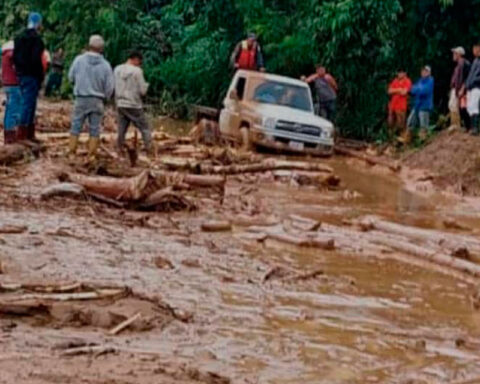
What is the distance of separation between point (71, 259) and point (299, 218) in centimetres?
421

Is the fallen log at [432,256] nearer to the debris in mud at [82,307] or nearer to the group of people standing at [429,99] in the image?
the debris in mud at [82,307]

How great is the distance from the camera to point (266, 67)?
99.8 ft

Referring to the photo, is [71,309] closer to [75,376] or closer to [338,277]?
[75,376]

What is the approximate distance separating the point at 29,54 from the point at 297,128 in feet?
23.6

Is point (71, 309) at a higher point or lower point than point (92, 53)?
lower

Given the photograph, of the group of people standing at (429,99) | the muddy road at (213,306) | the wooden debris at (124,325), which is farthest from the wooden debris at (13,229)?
the group of people standing at (429,99)

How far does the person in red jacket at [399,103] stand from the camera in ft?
85.5

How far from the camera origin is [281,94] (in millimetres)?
24156

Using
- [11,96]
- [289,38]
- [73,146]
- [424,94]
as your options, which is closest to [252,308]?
[73,146]

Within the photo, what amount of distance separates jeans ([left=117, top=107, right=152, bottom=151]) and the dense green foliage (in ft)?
29.6

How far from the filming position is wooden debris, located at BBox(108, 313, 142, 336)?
7.71m

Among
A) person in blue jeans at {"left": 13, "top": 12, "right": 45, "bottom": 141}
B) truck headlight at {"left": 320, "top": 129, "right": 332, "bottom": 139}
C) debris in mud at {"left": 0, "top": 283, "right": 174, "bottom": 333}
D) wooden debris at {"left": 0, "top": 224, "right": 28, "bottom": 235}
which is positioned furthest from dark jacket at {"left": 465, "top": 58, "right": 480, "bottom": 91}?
debris in mud at {"left": 0, "top": 283, "right": 174, "bottom": 333}

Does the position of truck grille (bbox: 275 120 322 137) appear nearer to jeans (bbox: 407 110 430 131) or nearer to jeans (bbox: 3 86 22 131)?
jeans (bbox: 407 110 430 131)

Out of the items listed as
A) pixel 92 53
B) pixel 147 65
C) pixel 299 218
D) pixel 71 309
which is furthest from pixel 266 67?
pixel 71 309
